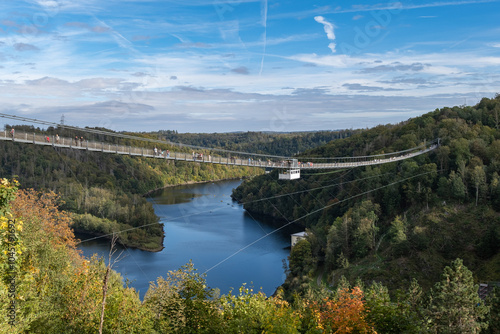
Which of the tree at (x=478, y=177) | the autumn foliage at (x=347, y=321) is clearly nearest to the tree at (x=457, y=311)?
the autumn foliage at (x=347, y=321)

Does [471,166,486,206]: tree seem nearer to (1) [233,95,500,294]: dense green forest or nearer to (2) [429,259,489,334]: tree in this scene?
(1) [233,95,500,294]: dense green forest

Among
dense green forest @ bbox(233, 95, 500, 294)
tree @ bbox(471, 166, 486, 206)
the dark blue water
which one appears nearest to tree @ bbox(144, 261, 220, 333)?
dense green forest @ bbox(233, 95, 500, 294)

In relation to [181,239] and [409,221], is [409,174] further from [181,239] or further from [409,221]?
[181,239]

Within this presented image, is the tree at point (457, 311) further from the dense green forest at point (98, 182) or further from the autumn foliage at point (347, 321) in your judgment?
the dense green forest at point (98, 182)

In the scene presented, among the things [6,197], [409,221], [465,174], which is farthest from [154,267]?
[6,197]

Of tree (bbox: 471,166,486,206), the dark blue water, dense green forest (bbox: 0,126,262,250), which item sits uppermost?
tree (bbox: 471,166,486,206)

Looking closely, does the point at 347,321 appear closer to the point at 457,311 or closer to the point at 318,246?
the point at 457,311

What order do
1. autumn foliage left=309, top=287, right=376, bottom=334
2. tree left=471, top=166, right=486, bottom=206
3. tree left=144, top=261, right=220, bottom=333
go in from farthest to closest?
tree left=471, top=166, right=486, bottom=206
autumn foliage left=309, top=287, right=376, bottom=334
tree left=144, top=261, right=220, bottom=333
